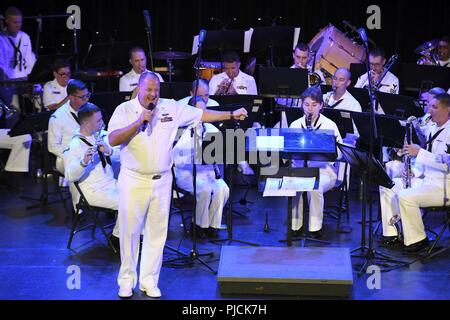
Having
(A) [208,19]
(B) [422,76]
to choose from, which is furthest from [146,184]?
(A) [208,19]

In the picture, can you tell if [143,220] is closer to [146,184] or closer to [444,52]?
[146,184]

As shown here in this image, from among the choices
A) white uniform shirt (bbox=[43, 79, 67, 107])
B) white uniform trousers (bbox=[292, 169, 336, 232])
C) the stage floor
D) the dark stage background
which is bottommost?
the stage floor

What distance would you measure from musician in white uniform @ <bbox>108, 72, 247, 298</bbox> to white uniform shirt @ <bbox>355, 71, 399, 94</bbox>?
4329 mm

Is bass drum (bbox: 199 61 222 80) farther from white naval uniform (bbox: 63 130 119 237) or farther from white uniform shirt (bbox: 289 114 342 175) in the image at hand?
white naval uniform (bbox: 63 130 119 237)

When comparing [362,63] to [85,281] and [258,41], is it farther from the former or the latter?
[85,281]

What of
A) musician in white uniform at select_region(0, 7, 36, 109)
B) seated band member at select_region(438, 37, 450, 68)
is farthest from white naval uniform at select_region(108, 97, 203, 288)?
seated band member at select_region(438, 37, 450, 68)

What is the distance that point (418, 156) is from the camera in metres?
7.53

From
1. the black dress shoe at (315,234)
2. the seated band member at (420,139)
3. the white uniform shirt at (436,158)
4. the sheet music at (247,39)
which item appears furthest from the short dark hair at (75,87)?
the white uniform shirt at (436,158)

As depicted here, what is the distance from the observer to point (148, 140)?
628 centimetres

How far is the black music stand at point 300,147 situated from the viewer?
719cm

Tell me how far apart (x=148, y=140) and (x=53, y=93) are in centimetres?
441

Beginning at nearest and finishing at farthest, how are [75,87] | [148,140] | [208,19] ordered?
[148,140], [75,87], [208,19]

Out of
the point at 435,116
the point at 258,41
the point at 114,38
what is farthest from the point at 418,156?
the point at 114,38

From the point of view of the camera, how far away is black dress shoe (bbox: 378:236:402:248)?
7992 mm
